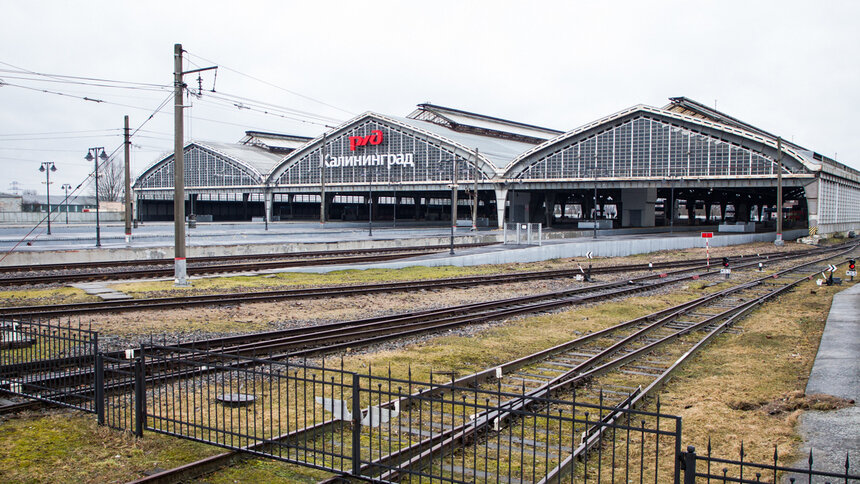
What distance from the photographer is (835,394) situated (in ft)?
33.8

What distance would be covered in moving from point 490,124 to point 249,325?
93.6 meters

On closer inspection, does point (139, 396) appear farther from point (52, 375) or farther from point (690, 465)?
point (690, 465)

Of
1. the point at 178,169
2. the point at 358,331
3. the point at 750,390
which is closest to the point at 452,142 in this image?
the point at 178,169

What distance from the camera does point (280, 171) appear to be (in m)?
87.8

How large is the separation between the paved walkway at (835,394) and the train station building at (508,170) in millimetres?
38558

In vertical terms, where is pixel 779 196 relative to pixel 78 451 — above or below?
above

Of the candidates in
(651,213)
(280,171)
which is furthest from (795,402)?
(280,171)

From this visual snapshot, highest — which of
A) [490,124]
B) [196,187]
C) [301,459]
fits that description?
[490,124]

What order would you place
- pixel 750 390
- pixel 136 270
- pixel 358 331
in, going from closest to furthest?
pixel 750 390 < pixel 358 331 < pixel 136 270

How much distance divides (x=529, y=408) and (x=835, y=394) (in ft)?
16.4

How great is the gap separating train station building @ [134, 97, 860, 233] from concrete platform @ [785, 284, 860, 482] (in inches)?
1502

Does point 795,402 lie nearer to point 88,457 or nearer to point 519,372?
point 519,372

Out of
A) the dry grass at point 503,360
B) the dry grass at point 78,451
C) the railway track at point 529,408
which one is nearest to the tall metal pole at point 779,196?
the dry grass at point 503,360

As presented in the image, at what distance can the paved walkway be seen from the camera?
7758mm
